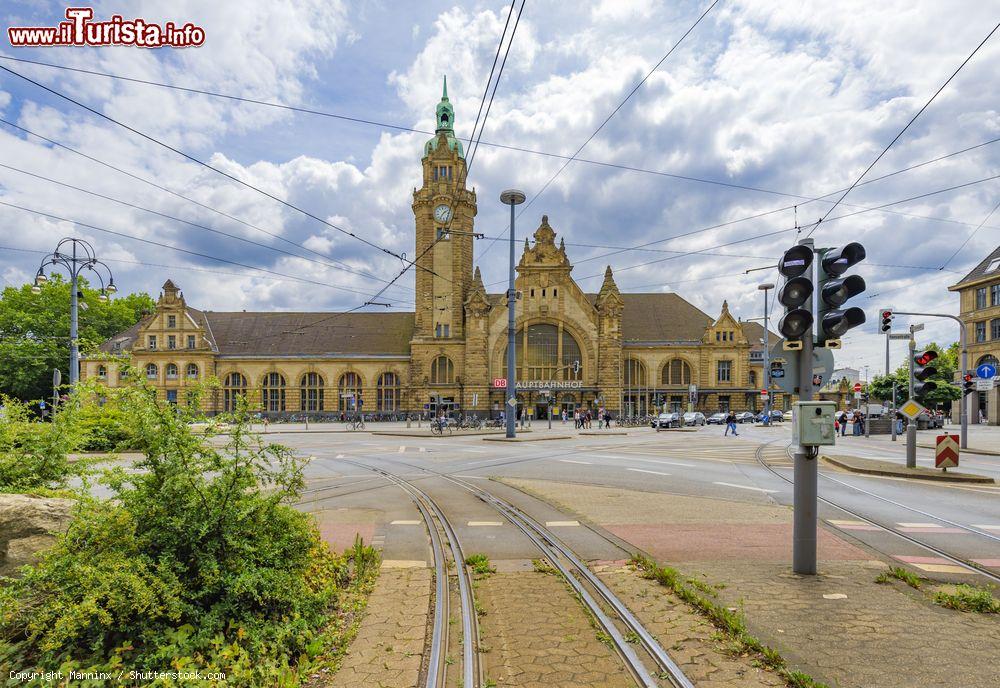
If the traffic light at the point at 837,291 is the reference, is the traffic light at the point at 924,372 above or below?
below

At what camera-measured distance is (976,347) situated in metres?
47.9

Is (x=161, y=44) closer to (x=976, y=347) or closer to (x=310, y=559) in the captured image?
(x=310, y=559)

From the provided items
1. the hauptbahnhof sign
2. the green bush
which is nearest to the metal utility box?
the green bush

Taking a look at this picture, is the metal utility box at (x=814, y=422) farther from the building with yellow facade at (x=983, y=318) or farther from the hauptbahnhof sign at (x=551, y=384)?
the building with yellow facade at (x=983, y=318)

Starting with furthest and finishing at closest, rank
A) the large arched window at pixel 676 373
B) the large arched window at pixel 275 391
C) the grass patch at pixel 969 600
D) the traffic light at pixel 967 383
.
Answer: the large arched window at pixel 676 373 < the large arched window at pixel 275 391 < the traffic light at pixel 967 383 < the grass patch at pixel 969 600

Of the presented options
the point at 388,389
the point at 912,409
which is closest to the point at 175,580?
the point at 912,409

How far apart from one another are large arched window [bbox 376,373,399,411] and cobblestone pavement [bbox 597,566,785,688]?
56019 mm

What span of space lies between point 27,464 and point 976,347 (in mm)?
61976

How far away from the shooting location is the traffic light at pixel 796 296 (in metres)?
6.07

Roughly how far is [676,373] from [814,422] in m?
57.2

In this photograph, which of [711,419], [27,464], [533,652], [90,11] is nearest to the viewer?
[533,652]

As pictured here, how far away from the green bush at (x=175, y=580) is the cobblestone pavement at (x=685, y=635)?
275cm

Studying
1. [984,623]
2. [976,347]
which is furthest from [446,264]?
[984,623]

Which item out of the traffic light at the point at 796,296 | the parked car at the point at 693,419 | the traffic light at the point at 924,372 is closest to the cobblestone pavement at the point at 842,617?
the traffic light at the point at 796,296
